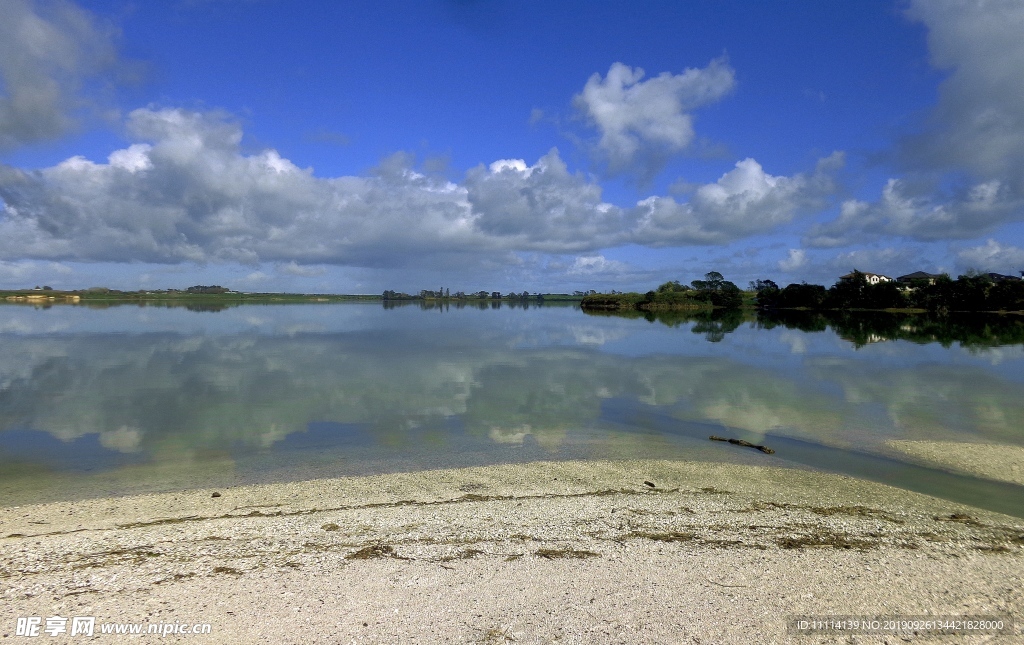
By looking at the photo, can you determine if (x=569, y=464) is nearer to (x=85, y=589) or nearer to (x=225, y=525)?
(x=225, y=525)

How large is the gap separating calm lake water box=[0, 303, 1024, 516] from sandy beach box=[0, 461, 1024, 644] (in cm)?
217

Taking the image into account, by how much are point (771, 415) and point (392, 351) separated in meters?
24.9

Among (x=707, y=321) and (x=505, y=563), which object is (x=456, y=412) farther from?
(x=707, y=321)

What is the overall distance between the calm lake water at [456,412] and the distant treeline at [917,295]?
252ft

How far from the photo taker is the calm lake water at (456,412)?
11.7 meters

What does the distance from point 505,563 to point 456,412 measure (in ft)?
35.3

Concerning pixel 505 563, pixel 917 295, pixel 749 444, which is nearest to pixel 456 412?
pixel 749 444

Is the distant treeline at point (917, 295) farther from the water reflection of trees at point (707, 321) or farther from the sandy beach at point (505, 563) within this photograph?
the sandy beach at point (505, 563)

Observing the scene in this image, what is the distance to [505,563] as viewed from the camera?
21.9ft

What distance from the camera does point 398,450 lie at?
13.0 meters

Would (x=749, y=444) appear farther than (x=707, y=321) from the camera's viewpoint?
No

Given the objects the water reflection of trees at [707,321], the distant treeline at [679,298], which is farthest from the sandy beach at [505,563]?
the distant treeline at [679,298]

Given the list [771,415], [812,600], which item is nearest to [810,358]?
[771,415]

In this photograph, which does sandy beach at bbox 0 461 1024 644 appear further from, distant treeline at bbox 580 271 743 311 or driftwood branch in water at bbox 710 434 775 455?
distant treeline at bbox 580 271 743 311
